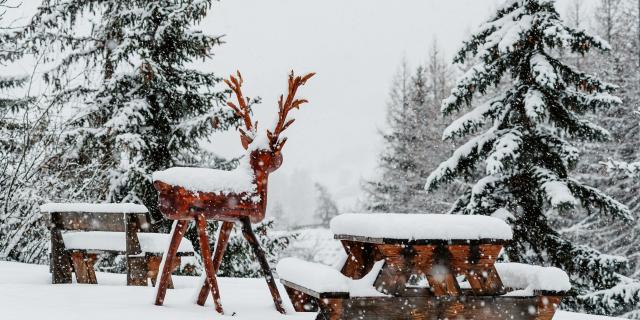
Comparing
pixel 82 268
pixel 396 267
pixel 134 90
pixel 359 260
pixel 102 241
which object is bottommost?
pixel 82 268

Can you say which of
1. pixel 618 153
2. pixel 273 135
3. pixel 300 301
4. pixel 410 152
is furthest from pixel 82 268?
pixel 410 152

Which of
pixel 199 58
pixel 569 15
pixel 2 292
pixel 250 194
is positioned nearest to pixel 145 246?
pixel 2 292

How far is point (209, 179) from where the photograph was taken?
4938mm

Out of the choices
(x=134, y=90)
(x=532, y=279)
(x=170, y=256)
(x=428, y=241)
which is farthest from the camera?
(x=134, y=90)

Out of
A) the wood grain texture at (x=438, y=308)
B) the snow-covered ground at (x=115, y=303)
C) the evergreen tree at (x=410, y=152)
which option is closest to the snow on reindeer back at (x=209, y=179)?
the snow-covered ground at (x=115, y=303)

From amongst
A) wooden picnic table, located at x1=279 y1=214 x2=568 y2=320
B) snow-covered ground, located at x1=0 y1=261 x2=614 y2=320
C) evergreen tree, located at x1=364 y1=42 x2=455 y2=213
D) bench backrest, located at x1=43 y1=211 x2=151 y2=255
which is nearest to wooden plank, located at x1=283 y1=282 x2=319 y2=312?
snow-covered ground, located at x1=0 y1=261 x2=614 y2=320

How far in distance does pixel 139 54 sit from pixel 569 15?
2573 centimetres

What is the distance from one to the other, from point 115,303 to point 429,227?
3105 mm

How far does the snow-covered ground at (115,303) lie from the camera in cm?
445

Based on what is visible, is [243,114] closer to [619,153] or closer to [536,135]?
[536,135]

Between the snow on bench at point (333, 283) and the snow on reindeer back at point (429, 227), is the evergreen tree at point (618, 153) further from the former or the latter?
the snow on bench at point (333, 283)

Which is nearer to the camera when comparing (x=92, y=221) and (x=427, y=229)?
(x=427, y=229)

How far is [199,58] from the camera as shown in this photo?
14.0 metres

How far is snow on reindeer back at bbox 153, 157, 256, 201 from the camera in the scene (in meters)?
4.84
